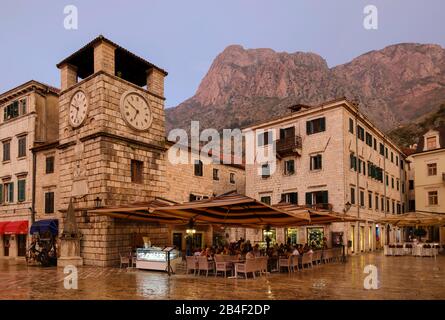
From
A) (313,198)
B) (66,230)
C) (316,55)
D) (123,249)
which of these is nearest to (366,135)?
(313,198)

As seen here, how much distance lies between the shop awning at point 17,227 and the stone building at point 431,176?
36701 millimetres

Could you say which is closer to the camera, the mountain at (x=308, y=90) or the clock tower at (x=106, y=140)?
the clock tower at (x=106, y=140)

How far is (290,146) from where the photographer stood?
33344 millimetres

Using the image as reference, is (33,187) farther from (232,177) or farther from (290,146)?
(290,146)

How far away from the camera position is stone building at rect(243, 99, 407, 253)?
30.8 meters

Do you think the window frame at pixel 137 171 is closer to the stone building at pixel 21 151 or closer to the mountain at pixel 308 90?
the stone building at pixel 21 151

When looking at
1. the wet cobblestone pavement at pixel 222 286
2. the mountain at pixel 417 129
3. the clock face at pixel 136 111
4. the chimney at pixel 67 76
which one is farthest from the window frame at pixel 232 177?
the mountain at pixel 417 129

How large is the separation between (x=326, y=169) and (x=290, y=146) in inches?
143

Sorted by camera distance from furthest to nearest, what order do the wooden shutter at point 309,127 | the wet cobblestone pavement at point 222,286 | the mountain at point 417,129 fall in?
the mountain at point 417,129 → the wooden shutter at point 309,127 → the wet cobblestone pavement at point 222,286

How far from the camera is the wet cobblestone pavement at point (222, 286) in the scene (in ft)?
38.5

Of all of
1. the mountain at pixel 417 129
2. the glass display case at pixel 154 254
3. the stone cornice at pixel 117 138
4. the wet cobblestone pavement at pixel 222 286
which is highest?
the mountain at pixel 417 129

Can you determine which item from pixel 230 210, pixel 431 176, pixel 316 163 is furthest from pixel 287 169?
pixel 230 210

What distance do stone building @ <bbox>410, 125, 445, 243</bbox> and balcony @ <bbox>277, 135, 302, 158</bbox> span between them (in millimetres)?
17488

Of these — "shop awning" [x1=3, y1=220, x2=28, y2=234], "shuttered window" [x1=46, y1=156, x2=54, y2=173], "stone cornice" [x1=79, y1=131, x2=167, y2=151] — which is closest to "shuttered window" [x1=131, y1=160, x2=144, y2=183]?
"stone cornice" [x1=79, y1=131, x2=167, y2=151]
